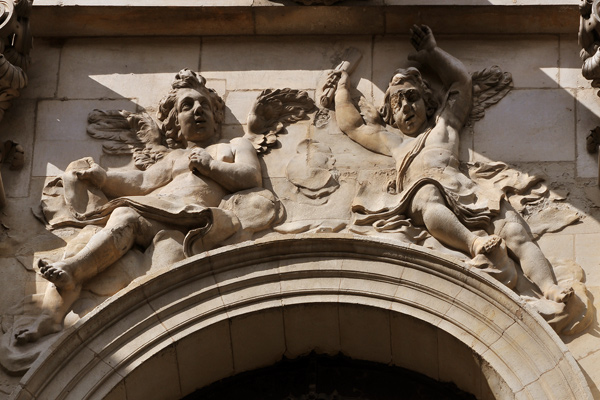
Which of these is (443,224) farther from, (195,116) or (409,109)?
(195,116)

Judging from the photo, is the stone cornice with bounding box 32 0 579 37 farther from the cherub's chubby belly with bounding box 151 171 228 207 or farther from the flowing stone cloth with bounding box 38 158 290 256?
the cherub's chubby belly with bounding box 151 171 228 207

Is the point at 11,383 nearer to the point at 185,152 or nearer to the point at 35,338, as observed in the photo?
the point at 35,338


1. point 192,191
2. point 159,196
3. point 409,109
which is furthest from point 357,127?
point 159,196

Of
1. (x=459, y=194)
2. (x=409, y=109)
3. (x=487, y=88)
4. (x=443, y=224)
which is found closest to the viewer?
(x=443, y=224)

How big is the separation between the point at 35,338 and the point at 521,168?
13.1ft

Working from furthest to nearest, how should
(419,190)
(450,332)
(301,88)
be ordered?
(301,88)
(419,190)
(450,332)

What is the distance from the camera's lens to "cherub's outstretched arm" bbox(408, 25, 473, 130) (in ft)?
43.0

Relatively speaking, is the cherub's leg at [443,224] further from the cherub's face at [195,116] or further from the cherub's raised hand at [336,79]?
the cherub's face at [195,116]

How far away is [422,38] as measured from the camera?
13547 mm

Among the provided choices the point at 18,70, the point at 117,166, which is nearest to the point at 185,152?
the point at 117,166

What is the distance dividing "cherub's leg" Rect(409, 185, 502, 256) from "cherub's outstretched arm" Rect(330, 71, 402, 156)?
725 mm

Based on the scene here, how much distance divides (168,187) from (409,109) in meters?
2.05

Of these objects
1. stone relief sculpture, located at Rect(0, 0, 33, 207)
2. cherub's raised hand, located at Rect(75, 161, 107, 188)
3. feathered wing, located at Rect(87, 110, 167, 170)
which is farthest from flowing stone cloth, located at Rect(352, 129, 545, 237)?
stone relief sculpture, located at Rect(0, 0, 33, 207)

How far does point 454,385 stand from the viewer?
39.8ft
